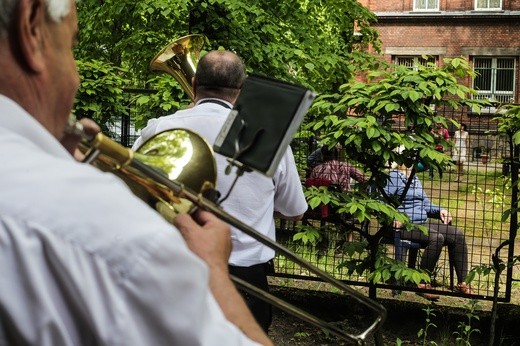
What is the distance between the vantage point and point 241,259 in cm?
317

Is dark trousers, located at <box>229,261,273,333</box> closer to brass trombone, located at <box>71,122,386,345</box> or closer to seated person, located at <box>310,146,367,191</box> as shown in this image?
brass trombone, located at <box>71,122,386,345</box>

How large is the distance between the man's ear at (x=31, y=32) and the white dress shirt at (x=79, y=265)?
9.2 inches

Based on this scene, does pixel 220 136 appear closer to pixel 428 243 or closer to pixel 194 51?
pixel 194 51

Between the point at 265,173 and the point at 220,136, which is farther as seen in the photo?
the point at 220,136

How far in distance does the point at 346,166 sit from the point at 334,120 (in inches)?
15.4

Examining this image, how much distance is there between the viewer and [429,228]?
537 cm

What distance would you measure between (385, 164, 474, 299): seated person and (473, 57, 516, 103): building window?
63.4 ft

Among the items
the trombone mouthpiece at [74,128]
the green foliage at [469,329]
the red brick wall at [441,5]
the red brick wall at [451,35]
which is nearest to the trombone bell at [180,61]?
the green foliage at [469,329]

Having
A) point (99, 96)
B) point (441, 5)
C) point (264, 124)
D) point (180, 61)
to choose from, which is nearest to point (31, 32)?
point (264, 124)

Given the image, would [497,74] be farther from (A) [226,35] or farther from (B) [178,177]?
(B) [178,177]

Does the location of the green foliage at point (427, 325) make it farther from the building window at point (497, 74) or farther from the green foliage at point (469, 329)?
the building window at point (497, 74)

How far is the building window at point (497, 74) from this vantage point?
23703 millimetres

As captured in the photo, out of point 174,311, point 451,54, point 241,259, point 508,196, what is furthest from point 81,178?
point 451,54

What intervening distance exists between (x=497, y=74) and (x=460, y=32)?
6.85 feet
